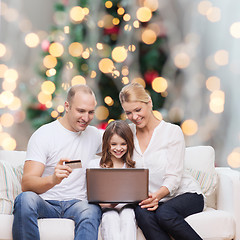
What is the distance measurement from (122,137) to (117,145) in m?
0.05

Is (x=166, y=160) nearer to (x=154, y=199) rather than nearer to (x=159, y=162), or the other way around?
(x=159, y=162)

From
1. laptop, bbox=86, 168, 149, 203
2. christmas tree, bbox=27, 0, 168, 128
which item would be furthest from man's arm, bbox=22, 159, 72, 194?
christmas tree, bbox=27, 0, 168, 128

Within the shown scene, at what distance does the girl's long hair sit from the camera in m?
2.00

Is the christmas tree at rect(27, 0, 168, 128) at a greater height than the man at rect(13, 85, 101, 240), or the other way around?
the christmas tree at rect(27, 0, 168, 128)

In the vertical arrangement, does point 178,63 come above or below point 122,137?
above

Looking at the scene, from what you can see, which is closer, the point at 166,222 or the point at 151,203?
the point at 166,222

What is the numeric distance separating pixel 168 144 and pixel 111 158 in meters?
0.30

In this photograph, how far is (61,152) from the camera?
196 cm

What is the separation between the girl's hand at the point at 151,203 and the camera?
1829 millimetres

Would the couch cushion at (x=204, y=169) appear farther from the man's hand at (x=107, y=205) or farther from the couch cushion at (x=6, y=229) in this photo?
the couch cushion at (x=6, y=229)

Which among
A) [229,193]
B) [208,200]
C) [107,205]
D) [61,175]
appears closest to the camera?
[61,175]

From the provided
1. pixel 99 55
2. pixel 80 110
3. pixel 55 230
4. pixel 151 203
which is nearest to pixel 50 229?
pixel 55 230

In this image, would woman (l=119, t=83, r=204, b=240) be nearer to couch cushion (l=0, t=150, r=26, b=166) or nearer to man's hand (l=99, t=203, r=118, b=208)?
man's hand (l=99, t=203, r=118, b=208)

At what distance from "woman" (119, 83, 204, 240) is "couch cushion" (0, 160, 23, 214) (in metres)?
0.62
